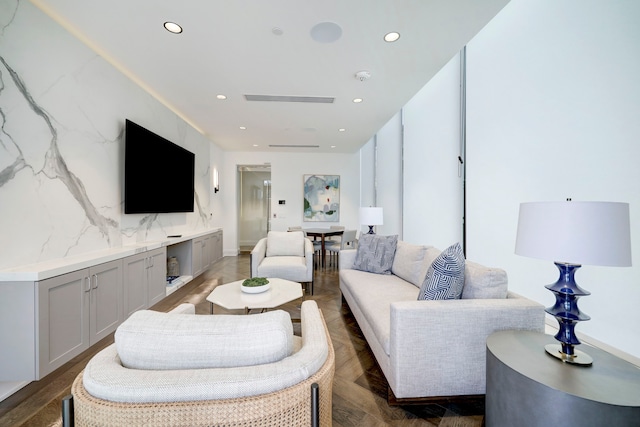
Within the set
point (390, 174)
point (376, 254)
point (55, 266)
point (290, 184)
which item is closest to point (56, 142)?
point (55, 266)

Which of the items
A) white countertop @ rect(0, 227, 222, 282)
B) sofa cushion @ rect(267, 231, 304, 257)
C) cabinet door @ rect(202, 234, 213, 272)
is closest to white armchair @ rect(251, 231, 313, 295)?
sofa cushion @ rect(267, 231, 304, 257)

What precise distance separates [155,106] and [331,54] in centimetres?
266

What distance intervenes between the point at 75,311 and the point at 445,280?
8.83ft

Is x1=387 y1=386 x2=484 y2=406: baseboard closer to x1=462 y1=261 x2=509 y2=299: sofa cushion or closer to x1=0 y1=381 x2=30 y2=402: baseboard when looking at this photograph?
x1=462 y1=261 x2=509 y2=299: sofa cushion

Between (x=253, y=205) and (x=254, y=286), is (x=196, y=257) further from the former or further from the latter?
(x=253, y=205)

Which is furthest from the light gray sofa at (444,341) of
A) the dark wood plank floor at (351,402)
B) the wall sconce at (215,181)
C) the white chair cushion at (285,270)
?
the wall sconce at (215,181)

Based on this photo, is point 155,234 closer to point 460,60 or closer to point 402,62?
point 402,62

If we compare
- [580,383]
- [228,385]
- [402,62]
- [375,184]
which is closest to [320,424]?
[228,385]

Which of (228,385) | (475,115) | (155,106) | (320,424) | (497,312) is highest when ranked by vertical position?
(155,106)

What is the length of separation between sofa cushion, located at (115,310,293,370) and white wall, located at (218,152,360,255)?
237 inches

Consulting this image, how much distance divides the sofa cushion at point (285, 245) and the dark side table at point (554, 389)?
120 inches

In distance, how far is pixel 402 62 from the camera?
2.65 metres

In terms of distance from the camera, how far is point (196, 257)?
4297mm

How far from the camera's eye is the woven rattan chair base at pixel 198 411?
688mm
